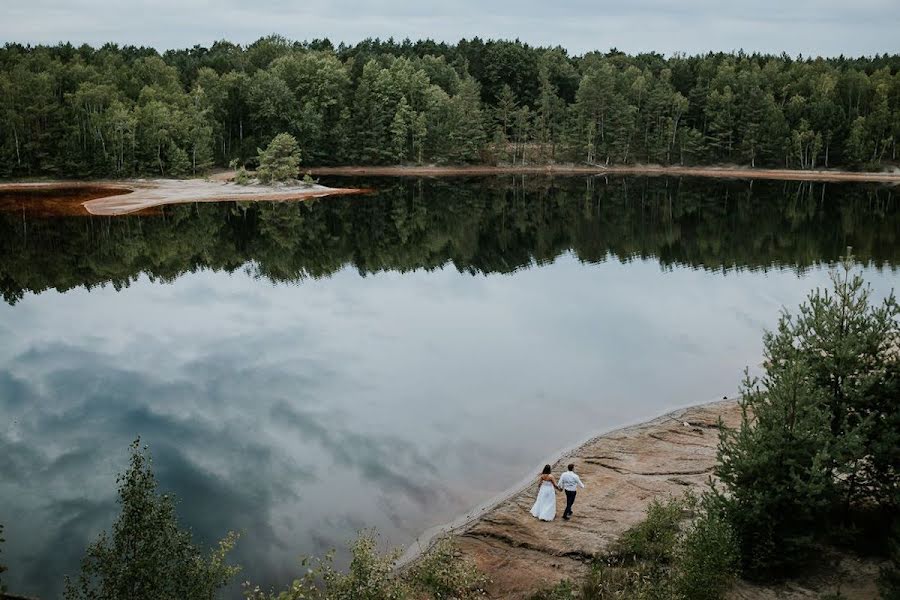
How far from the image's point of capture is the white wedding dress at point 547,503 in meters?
21.4

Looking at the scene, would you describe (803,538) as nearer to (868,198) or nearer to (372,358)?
(372,358)

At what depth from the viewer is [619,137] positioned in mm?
136875

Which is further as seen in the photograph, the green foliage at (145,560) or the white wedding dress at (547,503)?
the white wedding dress at (547,503)

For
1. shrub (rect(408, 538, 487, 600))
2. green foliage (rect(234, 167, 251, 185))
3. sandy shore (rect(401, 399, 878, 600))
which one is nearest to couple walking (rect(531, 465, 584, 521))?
sandy shore (rect(401, 399, 878, 600))

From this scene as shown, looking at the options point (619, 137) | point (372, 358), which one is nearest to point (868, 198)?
point (619, 137)

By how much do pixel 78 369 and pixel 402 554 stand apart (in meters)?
21.8

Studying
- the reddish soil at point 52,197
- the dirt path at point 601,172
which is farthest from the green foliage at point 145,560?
the dirt path at point 601,172

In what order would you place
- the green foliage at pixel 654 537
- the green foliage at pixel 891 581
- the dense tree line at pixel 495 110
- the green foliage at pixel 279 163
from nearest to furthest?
the green foliage at pixel 891 581 < the green foliage at pixel 654 537 < the green foliage at pixel 279 163 < the dense tree line at pixel 495 110

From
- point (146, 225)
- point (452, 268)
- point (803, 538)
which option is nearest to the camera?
point (803, 538)

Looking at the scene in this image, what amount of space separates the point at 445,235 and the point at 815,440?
2293 inches

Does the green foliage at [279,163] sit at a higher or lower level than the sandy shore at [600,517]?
higher

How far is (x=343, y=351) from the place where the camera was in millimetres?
39188

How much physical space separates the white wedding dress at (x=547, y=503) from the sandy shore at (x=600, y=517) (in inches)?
7.7

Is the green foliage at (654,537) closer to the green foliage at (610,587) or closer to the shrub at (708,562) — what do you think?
the green foliage at (610,587)
